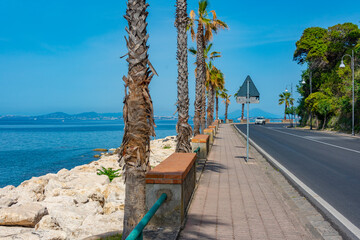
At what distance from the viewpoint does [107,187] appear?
9.86m

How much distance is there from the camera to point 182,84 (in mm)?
12250

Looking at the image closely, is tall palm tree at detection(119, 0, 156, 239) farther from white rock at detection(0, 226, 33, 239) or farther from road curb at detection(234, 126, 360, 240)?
road curb at detection(234, 126, 360, 240)

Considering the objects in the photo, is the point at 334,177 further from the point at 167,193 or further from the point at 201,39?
the point at 201,39

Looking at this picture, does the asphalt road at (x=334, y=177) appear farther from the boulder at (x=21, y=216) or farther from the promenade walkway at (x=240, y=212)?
the boulder at (x=21, y=216)

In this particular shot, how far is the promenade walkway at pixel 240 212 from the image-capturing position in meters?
5.15

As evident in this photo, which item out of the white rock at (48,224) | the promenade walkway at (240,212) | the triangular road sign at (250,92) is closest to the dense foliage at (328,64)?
the triangular road sign at (250,92)

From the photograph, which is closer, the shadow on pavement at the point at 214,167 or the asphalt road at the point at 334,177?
the asphalt road at the point at 334,177

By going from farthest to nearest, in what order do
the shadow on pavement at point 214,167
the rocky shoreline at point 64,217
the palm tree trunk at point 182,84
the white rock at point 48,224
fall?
the palm tree trunk at point 182,84
the shadow on pavement at point 214,167
the white rock at point 48,224
the rocky shoreline at point 64,217

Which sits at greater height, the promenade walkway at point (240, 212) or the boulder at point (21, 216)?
the promenade walkway at point (240, 212)

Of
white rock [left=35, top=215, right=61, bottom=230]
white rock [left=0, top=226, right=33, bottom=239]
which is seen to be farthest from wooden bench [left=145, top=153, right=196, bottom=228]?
white rock [left=0, top=226, right=33, bottom=239]

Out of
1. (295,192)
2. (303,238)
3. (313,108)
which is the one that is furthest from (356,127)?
(303,238)

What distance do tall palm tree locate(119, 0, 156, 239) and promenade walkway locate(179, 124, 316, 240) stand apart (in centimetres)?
96

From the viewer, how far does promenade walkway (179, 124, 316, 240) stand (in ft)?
16.9

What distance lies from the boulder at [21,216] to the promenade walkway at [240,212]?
3328 millimetres
